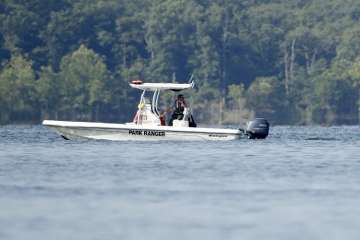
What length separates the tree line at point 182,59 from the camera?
154875 millimetres

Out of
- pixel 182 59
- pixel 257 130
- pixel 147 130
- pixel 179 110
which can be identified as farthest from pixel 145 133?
pixel 182 59

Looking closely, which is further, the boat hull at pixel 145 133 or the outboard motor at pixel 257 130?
the outboard motor at pixel 257 130

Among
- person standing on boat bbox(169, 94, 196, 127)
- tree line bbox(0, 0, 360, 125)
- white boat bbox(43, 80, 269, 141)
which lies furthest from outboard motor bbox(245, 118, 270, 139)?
tree line bbox(0, 0, 360, 125)

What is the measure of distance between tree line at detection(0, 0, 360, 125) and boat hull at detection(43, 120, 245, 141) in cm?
8341

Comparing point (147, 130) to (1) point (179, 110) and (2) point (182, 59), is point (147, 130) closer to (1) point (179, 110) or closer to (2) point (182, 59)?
(1) point (179, 110)

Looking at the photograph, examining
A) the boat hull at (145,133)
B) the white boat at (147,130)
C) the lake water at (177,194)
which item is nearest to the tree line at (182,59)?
the white boat at (147,130)

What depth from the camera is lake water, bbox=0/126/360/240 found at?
102ft

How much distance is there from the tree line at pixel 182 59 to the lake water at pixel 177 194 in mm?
96393

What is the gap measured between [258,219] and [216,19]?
144183 mm

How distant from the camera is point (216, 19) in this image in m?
176

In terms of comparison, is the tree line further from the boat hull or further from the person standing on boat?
the person standing on boat

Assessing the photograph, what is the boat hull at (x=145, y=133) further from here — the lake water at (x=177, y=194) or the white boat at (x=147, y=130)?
the lake water at (x=177, y=194)

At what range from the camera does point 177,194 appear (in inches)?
1490

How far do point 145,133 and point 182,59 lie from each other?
361 feet
